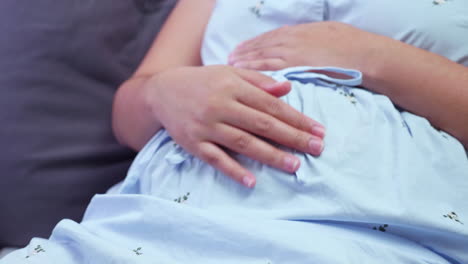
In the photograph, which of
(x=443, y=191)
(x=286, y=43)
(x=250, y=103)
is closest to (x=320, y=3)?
(x=286, y=43)

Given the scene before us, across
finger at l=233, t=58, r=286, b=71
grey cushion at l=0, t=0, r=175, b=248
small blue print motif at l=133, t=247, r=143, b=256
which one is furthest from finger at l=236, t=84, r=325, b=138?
grey cushion at l=0, t=0, r=175, b=248

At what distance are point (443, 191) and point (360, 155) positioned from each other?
0.11 meters

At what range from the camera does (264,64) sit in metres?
0.70

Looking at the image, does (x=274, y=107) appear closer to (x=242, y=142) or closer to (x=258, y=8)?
(x=242, y=142)

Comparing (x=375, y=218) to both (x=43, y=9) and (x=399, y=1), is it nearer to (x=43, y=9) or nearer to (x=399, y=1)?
(x=399, y=1)

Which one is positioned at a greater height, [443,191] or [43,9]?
[43,9]

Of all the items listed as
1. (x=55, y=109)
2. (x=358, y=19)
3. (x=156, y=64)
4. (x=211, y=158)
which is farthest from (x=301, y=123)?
(x=55, y=109)

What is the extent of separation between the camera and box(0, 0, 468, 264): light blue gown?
0.49m

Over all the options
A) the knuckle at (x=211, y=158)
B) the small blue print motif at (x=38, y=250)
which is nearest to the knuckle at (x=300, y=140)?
the knuckle at (x=211, y=158)

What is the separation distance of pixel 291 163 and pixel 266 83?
14 centimetres

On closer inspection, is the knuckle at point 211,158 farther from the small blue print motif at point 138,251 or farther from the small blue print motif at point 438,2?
the small blue print motif at point 438,2

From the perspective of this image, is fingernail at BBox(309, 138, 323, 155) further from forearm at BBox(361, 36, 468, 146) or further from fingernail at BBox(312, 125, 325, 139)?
forearm at BBox(361, 36, 468, 146)

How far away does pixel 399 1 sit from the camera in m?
0.65

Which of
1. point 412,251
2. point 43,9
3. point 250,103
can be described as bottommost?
point 412,251
